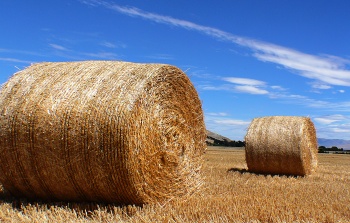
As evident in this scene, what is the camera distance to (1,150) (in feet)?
21.8

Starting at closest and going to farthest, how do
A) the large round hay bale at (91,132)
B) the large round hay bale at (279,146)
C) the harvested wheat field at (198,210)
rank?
the harvested wheat field at (198,210) → the large round hay bale at (91,132) → the large round hay bale at (279,146)

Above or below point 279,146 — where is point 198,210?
below

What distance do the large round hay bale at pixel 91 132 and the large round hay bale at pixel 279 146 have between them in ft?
19.2

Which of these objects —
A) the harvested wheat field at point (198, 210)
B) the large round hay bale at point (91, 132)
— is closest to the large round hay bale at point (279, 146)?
the harvested wheat field at point (198, 210)

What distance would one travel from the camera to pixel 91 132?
5.95 metres

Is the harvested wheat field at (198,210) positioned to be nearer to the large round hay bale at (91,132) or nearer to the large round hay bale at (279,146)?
the large round hay bale at (91,132)

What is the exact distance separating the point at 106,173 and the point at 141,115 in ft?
3.09

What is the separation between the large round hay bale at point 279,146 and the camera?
1230cm

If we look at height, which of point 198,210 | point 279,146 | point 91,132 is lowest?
point 198,210

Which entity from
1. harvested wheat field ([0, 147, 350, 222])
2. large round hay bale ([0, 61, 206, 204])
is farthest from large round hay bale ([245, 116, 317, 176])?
large round hay bale ([0, 61, 206, 204])

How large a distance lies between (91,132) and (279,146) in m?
7.66

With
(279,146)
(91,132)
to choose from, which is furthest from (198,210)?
(279,146)

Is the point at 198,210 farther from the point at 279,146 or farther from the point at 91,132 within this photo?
the point at 279,146

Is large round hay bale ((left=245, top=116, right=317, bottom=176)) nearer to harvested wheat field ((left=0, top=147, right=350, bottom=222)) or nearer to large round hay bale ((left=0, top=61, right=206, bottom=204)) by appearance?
harvested wheat field ((left=0, top=147, right=350, bottom=222))
